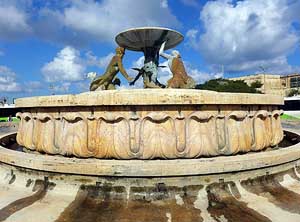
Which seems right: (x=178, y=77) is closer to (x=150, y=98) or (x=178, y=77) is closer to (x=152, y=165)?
(x=150, y=98)

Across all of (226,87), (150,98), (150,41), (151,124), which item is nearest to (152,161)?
(151,124)

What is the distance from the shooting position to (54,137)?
5.25 m

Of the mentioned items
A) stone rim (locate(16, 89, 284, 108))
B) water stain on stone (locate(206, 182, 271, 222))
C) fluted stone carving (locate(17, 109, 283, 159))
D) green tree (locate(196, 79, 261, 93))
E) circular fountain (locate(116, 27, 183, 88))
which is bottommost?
water stain on stone (locate(206, 182, 271, 222))

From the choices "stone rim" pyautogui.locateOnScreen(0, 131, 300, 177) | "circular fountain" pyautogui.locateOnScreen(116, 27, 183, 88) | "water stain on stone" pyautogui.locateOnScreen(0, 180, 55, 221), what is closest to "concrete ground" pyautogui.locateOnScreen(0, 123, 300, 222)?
"water stain on stone" pyautogui.locateOnScreen(0, 180, 55, 221)

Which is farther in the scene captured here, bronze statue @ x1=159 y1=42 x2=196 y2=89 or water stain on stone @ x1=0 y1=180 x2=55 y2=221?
bronze statue @ x1=159 y1=42 x2=196 y2=89

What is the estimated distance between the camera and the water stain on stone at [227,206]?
371 centimetres

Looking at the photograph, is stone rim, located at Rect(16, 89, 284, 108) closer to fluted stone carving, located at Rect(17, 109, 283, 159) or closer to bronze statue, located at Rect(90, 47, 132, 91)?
fluted stone carving, located at Rect(17, 109, 283, 159)

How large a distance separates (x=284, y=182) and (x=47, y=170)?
352 cm

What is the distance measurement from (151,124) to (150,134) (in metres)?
0.15

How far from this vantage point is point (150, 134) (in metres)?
4.76

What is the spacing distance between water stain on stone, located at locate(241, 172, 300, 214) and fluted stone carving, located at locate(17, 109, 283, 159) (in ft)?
1.83

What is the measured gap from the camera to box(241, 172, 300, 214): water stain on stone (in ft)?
13.6

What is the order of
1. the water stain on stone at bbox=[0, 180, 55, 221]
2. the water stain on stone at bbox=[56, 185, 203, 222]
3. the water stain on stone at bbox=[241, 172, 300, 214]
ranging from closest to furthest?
the water stain on stone at bbox=[56, 185, 203, 222], the water stain on stone at bbox=[0, 180, 55, 221], the water stain on stone at bbox=[241, 172, 300, 214]

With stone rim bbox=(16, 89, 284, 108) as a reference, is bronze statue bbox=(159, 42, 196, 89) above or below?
above
